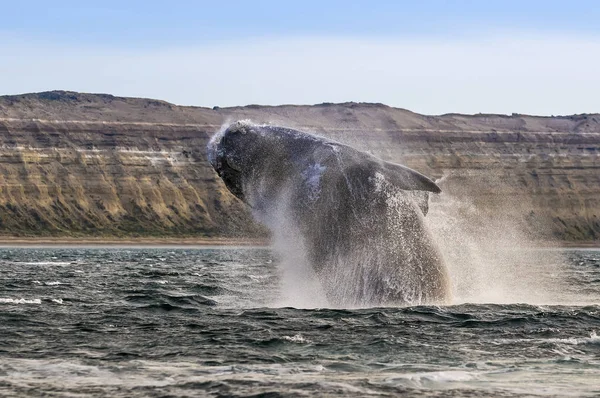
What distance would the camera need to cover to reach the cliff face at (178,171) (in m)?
145

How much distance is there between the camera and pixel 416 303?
67.8ft

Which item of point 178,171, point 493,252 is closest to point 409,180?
point 493,252

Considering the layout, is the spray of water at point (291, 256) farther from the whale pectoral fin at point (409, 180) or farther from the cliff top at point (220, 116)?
the cliff top at point (220, 116)

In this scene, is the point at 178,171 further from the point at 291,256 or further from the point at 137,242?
the point at 291,256

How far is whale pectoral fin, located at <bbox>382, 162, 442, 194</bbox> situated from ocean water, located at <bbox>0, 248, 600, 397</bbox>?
2.26 m

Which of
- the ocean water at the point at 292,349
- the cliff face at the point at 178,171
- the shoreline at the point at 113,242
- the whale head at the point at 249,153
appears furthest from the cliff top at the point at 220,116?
the whale head at the point at 249,153

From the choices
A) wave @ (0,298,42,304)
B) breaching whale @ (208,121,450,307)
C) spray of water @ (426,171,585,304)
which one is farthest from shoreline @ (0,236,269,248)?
breaching whale @ (208,121,450,307)

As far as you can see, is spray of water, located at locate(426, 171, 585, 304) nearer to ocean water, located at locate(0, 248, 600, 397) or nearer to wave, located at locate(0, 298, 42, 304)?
ocean water, located at locate(0, 248, 600, 397)

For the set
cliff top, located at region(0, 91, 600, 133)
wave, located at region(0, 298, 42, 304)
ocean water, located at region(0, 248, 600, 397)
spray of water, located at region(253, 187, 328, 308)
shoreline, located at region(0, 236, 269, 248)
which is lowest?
shoreline, located at region(0, 236, 269, 248)

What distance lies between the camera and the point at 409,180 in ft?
64.2

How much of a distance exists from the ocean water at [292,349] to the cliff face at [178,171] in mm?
118021

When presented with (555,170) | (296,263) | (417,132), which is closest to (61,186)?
(417,132)

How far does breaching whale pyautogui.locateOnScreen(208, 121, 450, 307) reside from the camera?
2012 centimetres

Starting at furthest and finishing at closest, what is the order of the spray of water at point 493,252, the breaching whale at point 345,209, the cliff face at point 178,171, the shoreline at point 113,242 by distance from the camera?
1. the cliff face at point 178,171
2. the shoreline at point 113,242
3. the spray of water at point 493,252
4. the breaching whale at point 345,209
